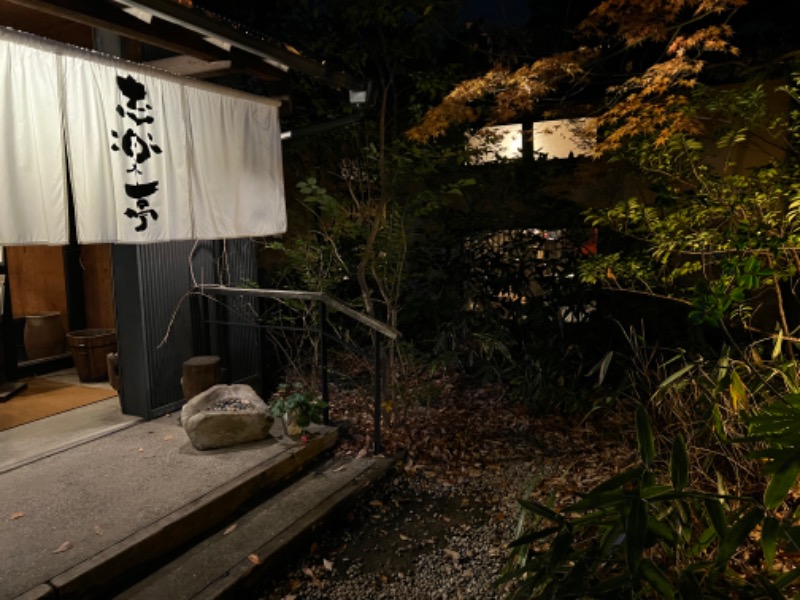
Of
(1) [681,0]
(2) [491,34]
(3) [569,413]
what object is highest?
(2) [491,34]

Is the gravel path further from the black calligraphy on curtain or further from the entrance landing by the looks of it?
the black calligraphy on curtain

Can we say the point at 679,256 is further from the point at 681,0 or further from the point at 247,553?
the point at 247,553

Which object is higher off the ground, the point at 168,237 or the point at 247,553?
the point at 168,237

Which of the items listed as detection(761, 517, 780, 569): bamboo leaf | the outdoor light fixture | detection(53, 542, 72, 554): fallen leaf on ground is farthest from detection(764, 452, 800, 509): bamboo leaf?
the outdoor light fixture

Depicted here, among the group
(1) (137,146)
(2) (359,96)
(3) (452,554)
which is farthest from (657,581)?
(2) (359,96)

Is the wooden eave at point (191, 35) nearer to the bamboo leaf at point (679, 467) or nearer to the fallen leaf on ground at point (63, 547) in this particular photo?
the fallen leaf on ground at point (63, 547)

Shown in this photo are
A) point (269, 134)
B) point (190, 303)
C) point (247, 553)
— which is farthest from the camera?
point (190, 303)

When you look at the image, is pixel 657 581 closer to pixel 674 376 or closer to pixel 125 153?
pixel 674 376

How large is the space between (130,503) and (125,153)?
→ 10.8ft

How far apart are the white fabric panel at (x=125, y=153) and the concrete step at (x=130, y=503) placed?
2405mm

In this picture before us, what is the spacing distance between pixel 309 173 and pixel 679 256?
729 centimetres

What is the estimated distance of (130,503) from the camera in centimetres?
542

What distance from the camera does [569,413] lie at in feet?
29.8

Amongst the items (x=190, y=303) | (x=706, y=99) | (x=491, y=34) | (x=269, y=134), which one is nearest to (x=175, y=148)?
(x=269, y=134)
